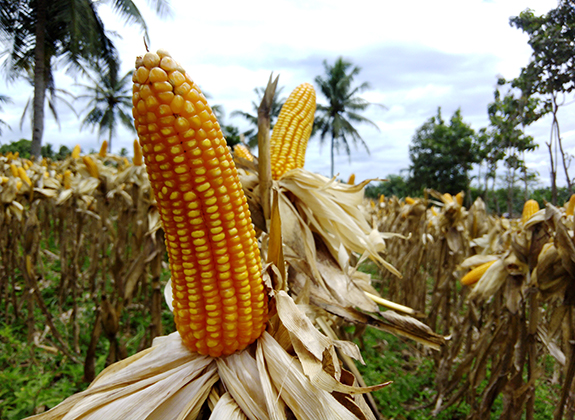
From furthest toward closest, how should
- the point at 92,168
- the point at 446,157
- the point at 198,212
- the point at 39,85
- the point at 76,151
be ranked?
the point at 446,157 < the point at 39,85 < the point at 76,151 < the point at 92,168 < the point at 198,212

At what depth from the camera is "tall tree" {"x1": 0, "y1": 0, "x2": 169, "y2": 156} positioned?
1479 centimetres

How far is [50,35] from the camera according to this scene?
1762 centimetres

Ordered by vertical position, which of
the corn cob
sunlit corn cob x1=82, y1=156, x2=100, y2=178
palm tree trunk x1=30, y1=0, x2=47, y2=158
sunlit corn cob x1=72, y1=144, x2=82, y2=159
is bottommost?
the corn cob

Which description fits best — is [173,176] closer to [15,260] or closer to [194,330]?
[194,330]

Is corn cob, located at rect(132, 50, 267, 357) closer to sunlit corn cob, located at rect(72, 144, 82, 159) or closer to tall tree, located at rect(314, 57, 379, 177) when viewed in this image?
sunlit corn cob, located at rect(72, 144, 82, 159)

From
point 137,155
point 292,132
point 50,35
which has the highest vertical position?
point 50,35

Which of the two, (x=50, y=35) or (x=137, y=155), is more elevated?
(x=50, y=35)

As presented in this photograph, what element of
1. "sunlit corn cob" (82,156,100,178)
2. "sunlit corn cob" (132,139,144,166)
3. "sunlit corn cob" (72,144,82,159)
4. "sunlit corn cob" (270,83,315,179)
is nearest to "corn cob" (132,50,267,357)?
"sunlit corn cob" (270,83,315,179)

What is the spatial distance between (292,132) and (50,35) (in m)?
22.0

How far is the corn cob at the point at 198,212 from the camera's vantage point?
0.71 metres

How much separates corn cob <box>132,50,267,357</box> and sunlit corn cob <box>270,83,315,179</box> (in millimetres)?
879

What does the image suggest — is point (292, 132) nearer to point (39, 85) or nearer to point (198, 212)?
point (198, 212)

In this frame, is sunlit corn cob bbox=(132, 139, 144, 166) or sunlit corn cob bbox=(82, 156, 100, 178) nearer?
sunlit corn cob bbox=(132, 139, 144, 166)

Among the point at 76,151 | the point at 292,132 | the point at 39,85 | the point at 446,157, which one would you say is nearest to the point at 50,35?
the point at 39,85
